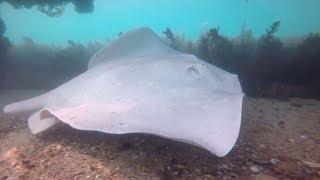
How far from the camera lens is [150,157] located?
3188mm

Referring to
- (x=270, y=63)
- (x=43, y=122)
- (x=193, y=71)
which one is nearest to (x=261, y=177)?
(x=193, y=71)

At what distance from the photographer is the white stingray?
2.48 metres

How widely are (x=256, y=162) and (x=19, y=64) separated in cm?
1054

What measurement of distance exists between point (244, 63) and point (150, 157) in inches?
254

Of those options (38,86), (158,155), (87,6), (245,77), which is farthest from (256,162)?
(87,6)

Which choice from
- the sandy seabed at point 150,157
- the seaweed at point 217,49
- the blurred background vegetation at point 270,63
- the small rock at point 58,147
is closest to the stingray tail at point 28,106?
the sandy seabed at point 150,157

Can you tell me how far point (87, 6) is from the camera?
15.7 metres

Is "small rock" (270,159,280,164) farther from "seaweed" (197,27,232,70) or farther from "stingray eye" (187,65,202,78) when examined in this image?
"seaweed" (197,27,232,70)

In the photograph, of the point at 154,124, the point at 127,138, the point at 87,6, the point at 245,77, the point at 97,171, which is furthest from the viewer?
the point at 87,6

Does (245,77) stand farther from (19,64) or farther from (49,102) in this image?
(19,64)

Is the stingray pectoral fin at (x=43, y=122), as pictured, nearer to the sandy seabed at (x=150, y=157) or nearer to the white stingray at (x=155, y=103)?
the white stingray at (x=155, y=103)

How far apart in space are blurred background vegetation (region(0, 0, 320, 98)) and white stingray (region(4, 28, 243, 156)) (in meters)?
4.36

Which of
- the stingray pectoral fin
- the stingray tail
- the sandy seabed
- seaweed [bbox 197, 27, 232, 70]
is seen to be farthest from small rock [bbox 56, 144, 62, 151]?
seaweed [bbox 197, 27, 232, 70]

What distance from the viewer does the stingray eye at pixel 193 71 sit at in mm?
3494
